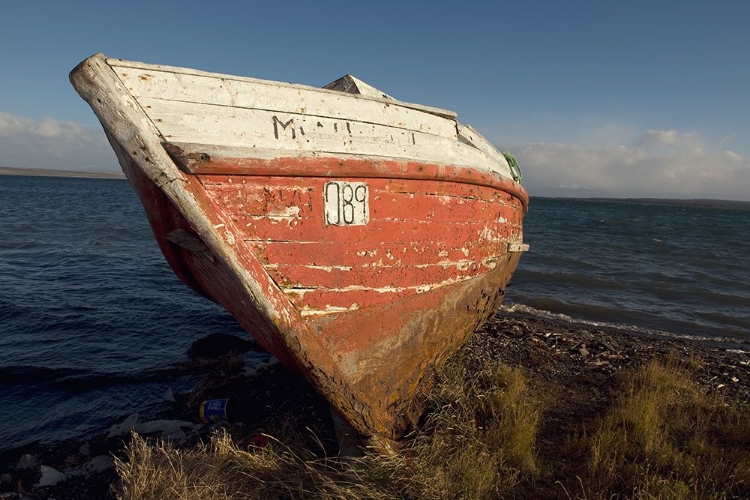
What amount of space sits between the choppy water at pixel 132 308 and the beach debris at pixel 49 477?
3.31 ft

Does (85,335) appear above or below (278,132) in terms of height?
below

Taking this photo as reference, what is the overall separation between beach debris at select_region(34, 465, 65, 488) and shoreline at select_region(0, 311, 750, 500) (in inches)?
2.0

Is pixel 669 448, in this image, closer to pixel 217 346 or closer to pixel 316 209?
pixel 316 209

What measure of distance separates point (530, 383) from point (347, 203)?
343cm

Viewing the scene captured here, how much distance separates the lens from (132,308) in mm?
9742

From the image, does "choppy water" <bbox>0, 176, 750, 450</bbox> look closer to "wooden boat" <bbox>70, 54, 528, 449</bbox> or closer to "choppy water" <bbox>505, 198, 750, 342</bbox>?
"choppy water" <bbox>505, 198, 750, 342</bbox>

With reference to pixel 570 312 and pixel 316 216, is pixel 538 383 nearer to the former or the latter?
pixel 316 216

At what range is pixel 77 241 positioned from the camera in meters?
18.1

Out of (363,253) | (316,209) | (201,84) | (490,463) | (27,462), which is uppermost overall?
(201,84)

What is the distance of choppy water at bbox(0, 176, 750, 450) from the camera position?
19.8 ft

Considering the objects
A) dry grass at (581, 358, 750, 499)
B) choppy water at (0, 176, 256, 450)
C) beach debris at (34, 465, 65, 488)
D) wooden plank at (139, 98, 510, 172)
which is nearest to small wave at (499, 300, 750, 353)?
dry grass at (581, 358, 750, 499)

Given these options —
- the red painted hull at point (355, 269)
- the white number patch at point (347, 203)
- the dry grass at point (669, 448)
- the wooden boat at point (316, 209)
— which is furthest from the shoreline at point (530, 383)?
the white number patch at point (347, 203)

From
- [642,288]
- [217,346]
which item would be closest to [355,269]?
[217,346]

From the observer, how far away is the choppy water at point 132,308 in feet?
19.8
